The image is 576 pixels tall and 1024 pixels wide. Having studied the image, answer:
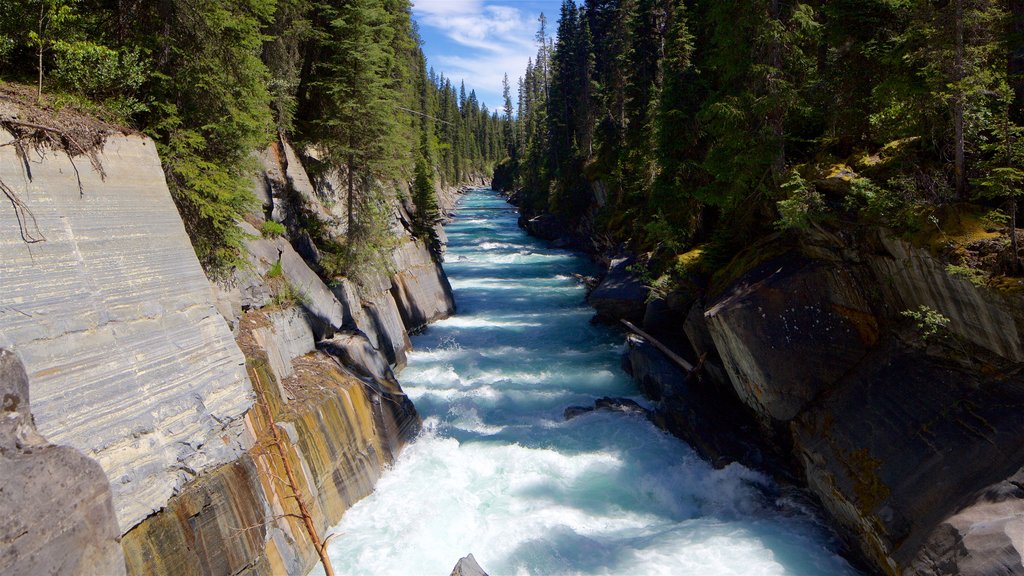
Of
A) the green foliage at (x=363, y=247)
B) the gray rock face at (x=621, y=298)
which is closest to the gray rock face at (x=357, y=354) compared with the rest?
the green foliage at (x=363, y=247)

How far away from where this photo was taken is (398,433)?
1216 centimetres

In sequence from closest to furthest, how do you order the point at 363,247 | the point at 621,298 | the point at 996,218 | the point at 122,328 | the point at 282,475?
1. the point at 122,328
2. the point at 996,218
3. the point at 282,475
4. the point at 363,247
5. the point at 621,298

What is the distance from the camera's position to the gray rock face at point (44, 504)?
12.8 feet

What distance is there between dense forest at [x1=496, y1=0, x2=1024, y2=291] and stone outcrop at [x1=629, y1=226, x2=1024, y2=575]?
2.73ft

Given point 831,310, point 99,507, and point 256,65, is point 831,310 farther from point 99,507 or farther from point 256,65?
point 256,65

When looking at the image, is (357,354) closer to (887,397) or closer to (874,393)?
(874,393)

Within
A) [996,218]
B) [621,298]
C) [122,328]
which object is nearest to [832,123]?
[996,218]

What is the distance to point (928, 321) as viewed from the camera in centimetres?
791

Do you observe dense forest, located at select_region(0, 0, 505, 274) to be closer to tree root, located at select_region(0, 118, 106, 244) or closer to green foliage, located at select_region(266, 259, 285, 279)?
tree root, located at select_region(0, 118, 106, 244)

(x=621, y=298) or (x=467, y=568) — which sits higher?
(x=621, y=298)

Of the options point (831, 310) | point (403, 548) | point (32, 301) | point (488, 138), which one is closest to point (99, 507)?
point (32, 301)

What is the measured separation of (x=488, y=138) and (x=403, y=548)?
11883cm

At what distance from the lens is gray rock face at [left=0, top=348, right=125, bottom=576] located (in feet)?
12.8

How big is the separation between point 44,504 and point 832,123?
1488 cm
